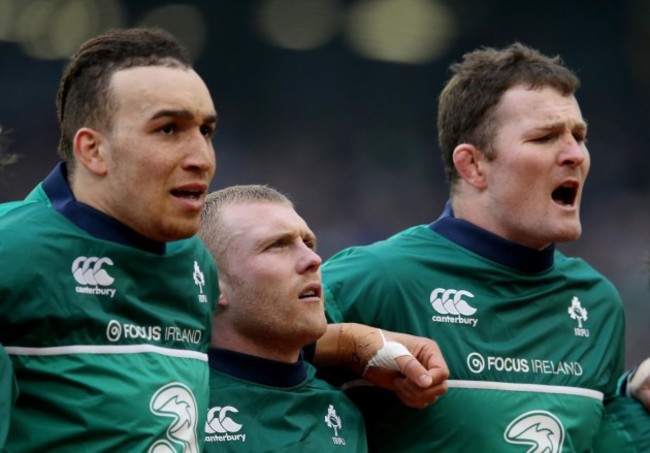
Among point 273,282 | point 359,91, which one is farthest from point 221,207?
point 359,91

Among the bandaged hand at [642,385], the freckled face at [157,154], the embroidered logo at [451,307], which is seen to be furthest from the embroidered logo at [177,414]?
the bandaged hand at [642,385]

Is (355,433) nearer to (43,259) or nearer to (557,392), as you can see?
(557,392)

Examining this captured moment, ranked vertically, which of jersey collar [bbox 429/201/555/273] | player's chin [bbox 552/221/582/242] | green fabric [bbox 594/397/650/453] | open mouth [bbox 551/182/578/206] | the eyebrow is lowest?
green fabric [bbox 594/397/650/453]

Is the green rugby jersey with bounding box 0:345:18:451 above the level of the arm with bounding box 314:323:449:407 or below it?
above

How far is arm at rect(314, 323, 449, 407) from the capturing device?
10.8 ft

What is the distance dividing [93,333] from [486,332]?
1333 millimetres

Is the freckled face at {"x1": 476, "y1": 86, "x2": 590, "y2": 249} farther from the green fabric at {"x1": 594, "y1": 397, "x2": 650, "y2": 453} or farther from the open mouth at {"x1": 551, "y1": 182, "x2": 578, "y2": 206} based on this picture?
the green fabric at {"x1": 594, "y1": 397, "x2": 650, "y2": 453}

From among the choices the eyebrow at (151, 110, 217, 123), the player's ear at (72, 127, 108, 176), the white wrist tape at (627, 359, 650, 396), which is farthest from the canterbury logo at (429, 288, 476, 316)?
the player's ear at (72, 127, 108, 176)

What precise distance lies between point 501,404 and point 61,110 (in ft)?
4.94

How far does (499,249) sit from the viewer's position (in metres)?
3.80

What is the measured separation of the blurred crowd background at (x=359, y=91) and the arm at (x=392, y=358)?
4.88 metres

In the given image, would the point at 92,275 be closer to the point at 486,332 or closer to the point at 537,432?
the point at 486,332

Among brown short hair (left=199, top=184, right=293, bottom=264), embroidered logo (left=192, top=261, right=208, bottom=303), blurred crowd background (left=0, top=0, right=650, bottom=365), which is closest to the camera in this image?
embroidered logo (left=192, top=261, right=208, bottom=303)

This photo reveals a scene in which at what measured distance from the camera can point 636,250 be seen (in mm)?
8781
